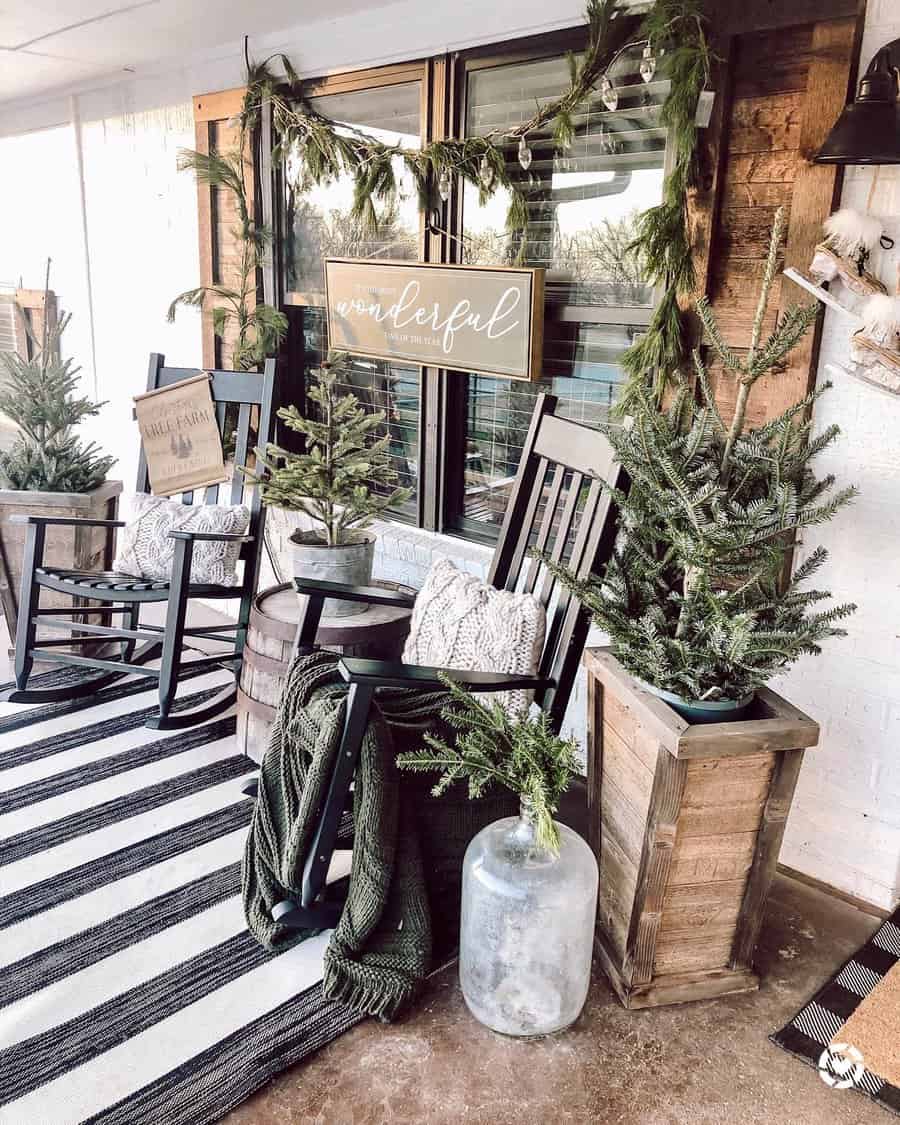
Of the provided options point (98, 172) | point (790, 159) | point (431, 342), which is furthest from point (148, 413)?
point (790, 159)

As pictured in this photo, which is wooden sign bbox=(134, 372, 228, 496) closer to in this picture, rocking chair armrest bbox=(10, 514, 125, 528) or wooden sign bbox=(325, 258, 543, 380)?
rocking chair armrest bbox=(10, 514, 125, 528)

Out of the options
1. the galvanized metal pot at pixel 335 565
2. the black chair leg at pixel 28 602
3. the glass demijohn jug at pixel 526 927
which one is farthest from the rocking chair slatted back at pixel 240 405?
the glass demijohn jug at pixel 526 927

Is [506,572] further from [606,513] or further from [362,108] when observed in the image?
[362,108]

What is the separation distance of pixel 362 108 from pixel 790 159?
161 cm

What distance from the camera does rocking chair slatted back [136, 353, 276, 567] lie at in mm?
3164

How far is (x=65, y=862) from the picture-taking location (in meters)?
2.29

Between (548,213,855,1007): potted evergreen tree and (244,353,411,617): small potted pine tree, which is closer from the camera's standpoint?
(548,213,855,1007): potted evergreen tree

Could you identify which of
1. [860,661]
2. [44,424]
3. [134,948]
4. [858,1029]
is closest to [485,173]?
[860,661]

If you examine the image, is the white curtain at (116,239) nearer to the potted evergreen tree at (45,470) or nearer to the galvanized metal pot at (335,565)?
the potted evergreen tree at (45,470)

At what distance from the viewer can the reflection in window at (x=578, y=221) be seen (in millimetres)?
2430

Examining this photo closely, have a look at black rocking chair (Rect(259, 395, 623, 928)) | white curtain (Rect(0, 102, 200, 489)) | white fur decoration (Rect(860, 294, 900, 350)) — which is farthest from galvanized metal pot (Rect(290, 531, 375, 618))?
white curtain (Rect(0, 102, 200, 489))

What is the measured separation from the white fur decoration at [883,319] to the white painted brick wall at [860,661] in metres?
0.09

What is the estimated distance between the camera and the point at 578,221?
2.60 m

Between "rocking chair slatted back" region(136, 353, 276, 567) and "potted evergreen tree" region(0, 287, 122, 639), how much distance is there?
0.25m
